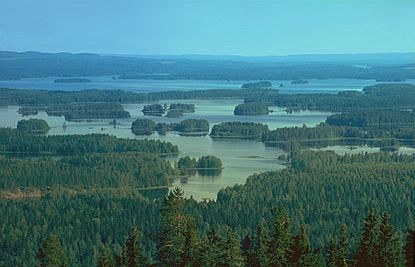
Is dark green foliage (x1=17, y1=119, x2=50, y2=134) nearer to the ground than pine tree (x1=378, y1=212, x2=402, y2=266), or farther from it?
nearer to the ground

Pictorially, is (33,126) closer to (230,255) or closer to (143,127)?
(143,127)

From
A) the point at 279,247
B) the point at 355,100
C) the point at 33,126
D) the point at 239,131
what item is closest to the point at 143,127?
the point at 239,131

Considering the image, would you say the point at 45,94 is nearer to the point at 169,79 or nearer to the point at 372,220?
the point at 169,79

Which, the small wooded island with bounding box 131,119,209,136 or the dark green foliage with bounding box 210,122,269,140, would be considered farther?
the small wooded island with bounding box 131,119,209,136

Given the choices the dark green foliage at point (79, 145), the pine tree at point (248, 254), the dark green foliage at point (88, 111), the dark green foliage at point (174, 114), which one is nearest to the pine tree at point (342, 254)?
the pine tree at point (248, 254)

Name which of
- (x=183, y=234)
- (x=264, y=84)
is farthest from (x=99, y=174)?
(x=264, y=84)

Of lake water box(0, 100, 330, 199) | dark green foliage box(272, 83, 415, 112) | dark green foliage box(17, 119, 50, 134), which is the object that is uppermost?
dark green foliage box(272, 83, 415, 112)

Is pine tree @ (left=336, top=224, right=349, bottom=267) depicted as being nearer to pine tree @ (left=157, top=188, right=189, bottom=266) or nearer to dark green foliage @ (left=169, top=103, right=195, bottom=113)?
pine tree @ (left=157, top=188, right=189, bottom=266)

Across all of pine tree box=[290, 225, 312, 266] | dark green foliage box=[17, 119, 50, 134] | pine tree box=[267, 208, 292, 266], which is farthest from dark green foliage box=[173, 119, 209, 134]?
pine tree box=[290, 225, 312, 266]

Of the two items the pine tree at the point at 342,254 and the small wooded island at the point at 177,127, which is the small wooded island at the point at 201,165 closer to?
the small wooded island at the point at 177,127
